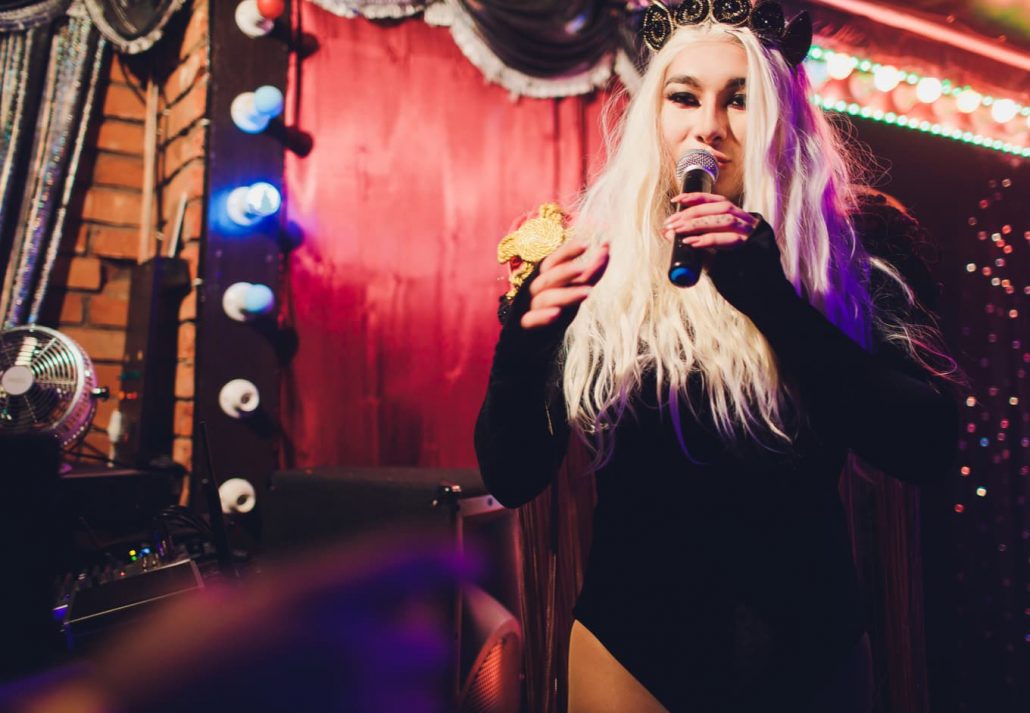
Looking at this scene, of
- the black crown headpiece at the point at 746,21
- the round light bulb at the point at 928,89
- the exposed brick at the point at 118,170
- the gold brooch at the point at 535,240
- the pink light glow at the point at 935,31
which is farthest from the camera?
the round light bulb at the point at 928,89

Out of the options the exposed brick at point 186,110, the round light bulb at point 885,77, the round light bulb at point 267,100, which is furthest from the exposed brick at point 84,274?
the round light bulb at point 885,77

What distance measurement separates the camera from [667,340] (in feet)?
3.21

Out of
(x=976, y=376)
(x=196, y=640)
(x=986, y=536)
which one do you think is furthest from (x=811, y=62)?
A: (x=196, y=640)

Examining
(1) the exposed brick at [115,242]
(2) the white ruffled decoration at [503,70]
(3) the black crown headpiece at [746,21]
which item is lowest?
(1) the exposed brick at [115,242]

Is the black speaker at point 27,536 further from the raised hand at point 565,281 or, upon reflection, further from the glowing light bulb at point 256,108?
the glowing light bulb at point 256,108

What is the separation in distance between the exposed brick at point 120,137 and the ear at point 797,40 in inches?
95.9

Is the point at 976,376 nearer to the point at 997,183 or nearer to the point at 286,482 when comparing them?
the point at 997,183

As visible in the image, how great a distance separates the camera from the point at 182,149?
248 centimetres

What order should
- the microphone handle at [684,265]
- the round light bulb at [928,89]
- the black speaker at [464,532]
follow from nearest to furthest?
the microphone handle at [684,265], the black speaker at [464,532], the round light bulb at [928,89]

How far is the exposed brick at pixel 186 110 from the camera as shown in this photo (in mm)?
2334

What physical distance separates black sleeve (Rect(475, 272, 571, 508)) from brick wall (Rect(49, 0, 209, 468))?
1.72 meters

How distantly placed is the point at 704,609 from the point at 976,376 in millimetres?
3193

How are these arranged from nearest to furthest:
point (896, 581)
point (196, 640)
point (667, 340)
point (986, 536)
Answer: point (667, 340)
point (196, 640)
point (896, 581)
point (986, 536)

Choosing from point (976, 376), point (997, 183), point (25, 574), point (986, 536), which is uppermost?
point (997, 183)
